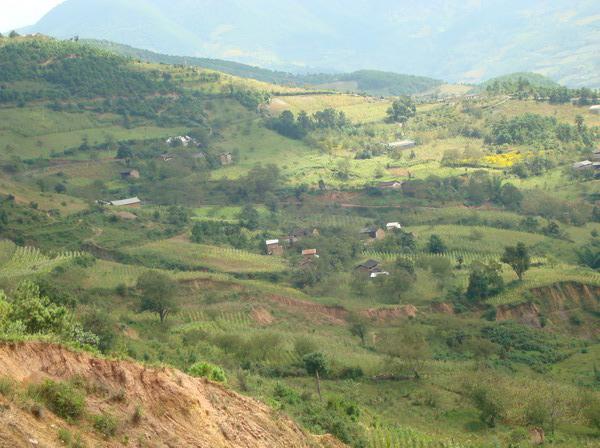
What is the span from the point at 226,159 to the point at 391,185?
1931 centimetres

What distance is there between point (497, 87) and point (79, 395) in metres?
110

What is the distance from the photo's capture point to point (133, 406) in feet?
65.2

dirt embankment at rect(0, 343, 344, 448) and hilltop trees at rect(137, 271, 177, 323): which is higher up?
dirt embankment at rect(0, 343, 344, 448)

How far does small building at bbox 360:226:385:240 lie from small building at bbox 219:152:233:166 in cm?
2716

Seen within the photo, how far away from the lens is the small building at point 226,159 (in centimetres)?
9538

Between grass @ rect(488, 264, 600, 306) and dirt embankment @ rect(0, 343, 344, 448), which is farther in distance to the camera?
grass @ rect(488, 264, 600, 306)

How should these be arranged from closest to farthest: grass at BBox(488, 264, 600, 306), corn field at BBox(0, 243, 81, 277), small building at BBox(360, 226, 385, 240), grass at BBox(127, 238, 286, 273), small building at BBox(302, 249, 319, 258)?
corn field at BBox(0, 243, 81, 277) < grass at BBox(488, 264, 600, 306) < grass at BBox(127, 238, 286, 273) < small building at BBox(302, 249, 319, 258) < small building at BBox(360, 226, 385, 240)

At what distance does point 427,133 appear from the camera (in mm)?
106812

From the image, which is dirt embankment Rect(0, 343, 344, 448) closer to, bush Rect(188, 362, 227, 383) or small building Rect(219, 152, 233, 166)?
bush Rect(188, 362, 227, 383)

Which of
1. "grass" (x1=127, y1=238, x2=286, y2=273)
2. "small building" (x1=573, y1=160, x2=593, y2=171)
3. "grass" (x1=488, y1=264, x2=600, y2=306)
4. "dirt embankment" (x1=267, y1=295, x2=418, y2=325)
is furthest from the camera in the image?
"small building" (x1=573, y1=160, x2=593, y2=171)

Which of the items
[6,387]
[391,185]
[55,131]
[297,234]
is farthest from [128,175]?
[6,387]

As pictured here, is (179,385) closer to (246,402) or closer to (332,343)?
(246,402)

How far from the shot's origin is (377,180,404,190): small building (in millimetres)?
85500

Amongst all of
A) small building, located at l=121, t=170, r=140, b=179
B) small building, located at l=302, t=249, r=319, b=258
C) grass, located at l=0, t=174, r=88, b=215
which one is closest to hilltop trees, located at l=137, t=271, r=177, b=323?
small building, located at l=302, t=249, r=319, b=258
